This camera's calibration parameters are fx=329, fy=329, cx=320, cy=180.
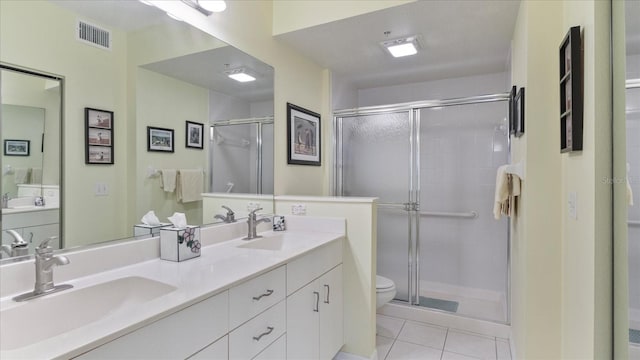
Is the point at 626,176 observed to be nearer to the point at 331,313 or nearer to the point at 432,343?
the point at 331,313

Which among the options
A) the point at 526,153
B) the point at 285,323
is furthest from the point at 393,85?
the point at 285,323

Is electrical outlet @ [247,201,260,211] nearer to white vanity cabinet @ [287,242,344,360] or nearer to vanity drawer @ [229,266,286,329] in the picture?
white vanity cabinet @ [287,242,344,360]

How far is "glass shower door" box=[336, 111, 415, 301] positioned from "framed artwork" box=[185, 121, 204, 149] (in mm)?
1639

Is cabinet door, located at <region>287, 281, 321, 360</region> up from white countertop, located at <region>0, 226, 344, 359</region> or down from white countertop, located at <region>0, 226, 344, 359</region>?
down

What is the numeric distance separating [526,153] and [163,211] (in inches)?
75.1

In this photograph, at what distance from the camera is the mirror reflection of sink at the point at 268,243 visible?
1958 millimetres

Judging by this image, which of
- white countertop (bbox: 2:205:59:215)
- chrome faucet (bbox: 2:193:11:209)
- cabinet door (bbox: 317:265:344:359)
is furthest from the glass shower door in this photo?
chrome faucet (bbox: 2:193:11:209)

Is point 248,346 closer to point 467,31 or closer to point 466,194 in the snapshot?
point 467,31

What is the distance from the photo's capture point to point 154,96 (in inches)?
66.2

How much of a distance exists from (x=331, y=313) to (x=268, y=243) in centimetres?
58

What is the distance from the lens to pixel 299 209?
240 cm

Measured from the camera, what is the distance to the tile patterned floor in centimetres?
232

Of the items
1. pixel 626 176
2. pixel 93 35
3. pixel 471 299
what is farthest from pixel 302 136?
pixel 471 299

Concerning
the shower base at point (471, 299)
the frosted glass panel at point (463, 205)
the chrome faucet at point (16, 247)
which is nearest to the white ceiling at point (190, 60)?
the chrome faucet at point (16, 247)
